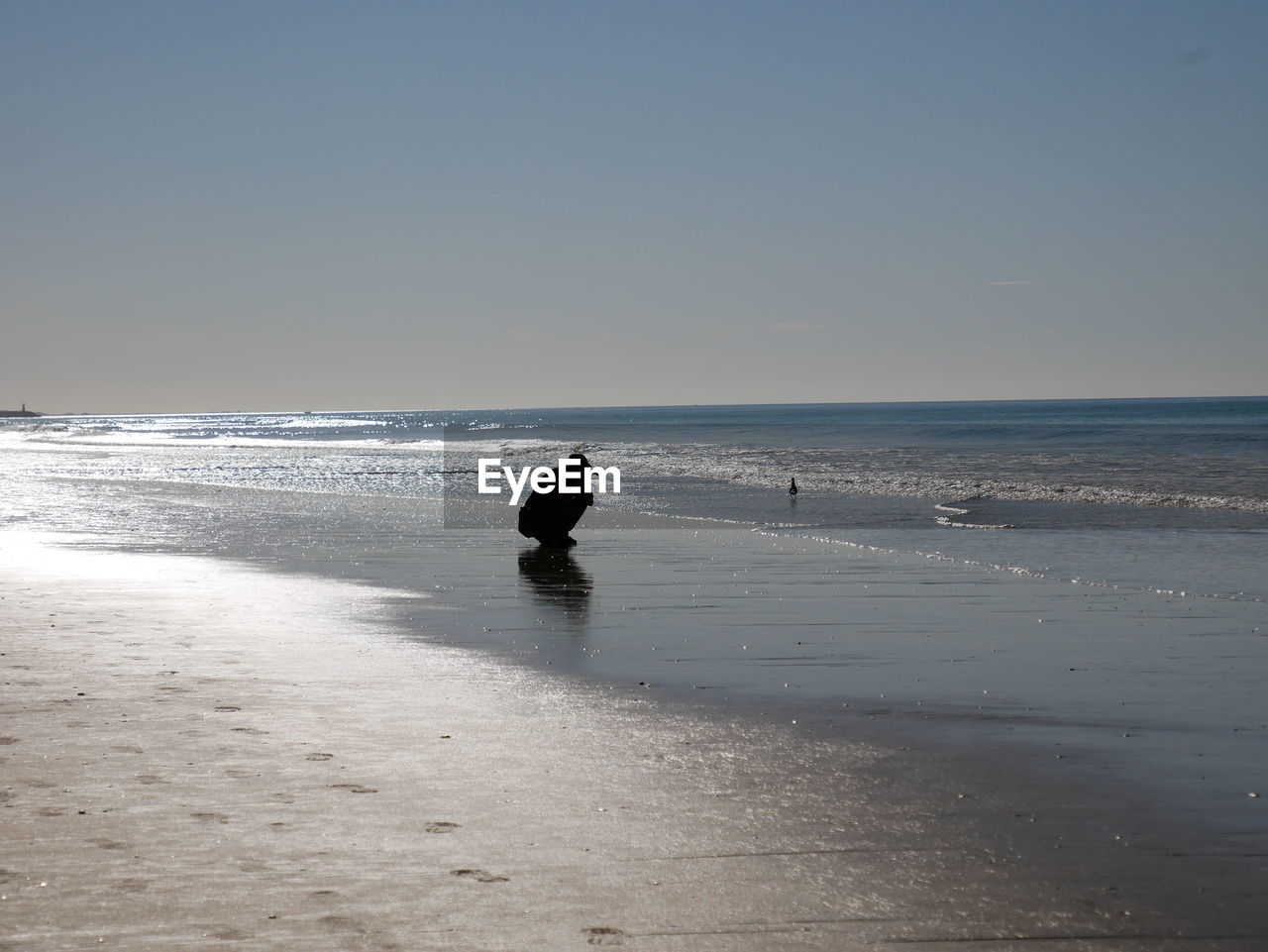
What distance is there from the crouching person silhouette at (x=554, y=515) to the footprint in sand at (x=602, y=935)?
44.6 feet

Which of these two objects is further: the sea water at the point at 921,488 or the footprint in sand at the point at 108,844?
the sea water at the point at 921,488

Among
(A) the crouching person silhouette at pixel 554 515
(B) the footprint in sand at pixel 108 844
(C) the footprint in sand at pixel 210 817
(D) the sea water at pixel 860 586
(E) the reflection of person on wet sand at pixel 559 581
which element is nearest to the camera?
(B) the footprint in sand at pixel 108 844

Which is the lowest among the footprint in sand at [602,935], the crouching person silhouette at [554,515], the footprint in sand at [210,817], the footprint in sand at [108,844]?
the footprint in sand at [602,935]

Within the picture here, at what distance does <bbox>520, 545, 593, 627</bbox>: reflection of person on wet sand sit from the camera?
12.2 metres

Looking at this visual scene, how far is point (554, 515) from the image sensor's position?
18078mm

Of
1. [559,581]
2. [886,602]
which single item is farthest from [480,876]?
[559,581]

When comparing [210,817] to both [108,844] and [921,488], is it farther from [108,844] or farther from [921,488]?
[921,488]

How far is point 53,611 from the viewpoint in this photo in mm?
11562

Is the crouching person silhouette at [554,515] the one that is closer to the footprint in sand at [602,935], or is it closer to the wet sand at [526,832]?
the wet sand at [526,832]

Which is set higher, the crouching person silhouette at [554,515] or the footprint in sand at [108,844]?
the crouching person silhouette at [554,515]

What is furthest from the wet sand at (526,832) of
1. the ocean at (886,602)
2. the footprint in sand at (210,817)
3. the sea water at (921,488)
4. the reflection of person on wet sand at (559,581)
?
the sea water at (921,488)

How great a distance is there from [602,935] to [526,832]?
3.64ft

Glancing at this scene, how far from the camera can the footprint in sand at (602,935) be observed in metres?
4.25

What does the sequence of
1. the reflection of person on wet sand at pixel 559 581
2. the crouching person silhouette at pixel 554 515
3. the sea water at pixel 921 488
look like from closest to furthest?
the reflection of person on wet sand at pixel 559 581 → the sea water at pixel 921 488 → the crouching person silhouette at pixel 554 515
